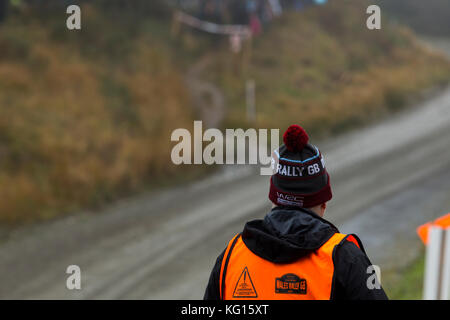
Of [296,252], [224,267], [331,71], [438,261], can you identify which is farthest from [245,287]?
[331,71]

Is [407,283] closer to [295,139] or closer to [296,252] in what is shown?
[295,139]

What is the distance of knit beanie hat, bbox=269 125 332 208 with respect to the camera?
2.37m

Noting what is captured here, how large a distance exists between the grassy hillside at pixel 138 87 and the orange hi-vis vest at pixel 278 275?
8.51 metres

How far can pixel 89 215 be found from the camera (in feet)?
35.2

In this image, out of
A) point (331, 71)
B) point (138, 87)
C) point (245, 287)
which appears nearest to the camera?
point (245, 287)

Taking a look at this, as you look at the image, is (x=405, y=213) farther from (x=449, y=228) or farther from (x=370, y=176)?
(x=449, y=228)

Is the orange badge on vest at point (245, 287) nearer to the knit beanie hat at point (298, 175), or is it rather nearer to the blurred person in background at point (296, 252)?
the blurred person in background at point (296, 252)

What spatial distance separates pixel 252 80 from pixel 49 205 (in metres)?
9.92

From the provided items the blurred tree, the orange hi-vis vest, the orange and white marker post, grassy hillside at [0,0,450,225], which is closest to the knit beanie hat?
the orange hi-vis vest

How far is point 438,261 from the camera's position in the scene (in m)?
4.13

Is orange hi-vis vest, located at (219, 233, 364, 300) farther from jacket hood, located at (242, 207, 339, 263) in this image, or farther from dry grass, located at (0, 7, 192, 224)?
dry grass, located at (0, 7, 192, 224)

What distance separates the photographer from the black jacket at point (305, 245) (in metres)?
2.12

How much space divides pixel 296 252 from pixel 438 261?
2383mm
